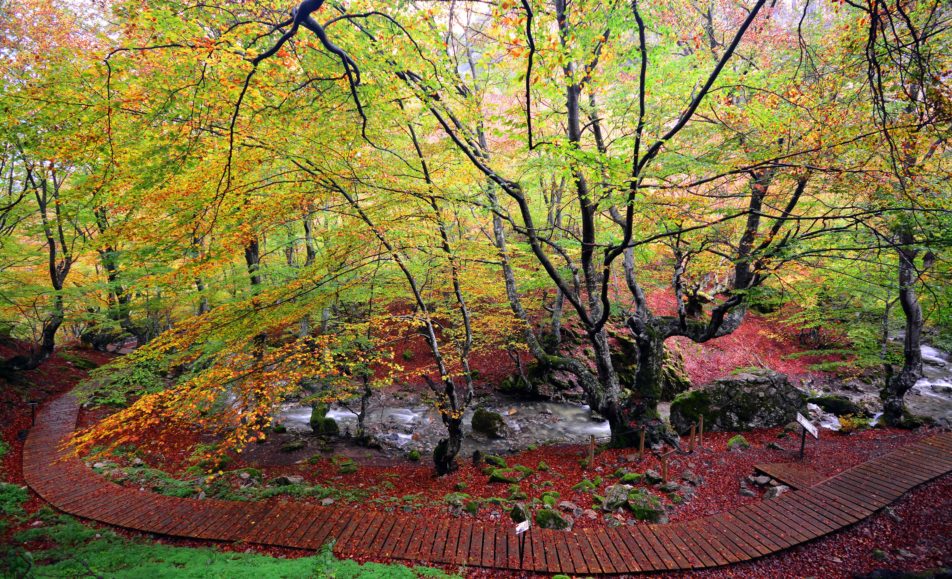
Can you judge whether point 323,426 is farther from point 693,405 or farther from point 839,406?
point 839,406

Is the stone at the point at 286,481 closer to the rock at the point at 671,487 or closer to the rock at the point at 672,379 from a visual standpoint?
the rock at the point at 671,487

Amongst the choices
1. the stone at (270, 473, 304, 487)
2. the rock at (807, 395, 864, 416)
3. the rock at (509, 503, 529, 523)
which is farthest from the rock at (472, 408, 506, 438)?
the rock at (807, 395, 864, 416)

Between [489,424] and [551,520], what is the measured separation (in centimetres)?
614

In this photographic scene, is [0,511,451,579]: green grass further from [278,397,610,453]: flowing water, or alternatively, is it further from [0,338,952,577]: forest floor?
[278,397,610,453]: flowing water

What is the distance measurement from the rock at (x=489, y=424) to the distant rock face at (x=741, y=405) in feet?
15.9

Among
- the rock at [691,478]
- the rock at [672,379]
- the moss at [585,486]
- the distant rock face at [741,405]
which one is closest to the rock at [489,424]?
the moss at [585,486]

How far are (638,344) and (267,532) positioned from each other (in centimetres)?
831

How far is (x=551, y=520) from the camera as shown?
574 cm

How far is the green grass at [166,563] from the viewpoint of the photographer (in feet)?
14.4

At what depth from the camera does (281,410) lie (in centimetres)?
1336

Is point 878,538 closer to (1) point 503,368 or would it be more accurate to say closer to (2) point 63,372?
(1) point 503,368

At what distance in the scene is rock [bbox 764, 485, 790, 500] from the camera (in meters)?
6.09

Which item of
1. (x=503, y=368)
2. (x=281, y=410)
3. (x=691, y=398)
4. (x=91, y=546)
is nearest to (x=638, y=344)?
(x=691, y=398)

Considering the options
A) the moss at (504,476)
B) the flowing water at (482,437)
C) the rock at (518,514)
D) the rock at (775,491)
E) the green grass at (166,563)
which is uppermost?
the green grass at (166,563)
